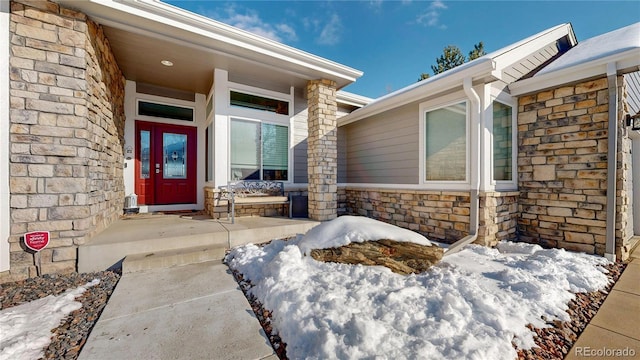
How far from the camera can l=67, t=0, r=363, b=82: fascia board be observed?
312 cm

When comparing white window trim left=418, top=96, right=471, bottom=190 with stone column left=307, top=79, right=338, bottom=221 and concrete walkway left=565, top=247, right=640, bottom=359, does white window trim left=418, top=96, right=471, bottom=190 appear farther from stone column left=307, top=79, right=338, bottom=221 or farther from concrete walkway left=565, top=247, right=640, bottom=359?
concrete walkway left=565, top=247, right=640, bottom=359

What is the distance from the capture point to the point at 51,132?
2.83 m

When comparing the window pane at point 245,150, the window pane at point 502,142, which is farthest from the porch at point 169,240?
the window pane at point 502,142

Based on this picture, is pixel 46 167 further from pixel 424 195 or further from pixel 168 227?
pixel 424 195

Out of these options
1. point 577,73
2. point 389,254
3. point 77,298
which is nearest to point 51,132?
point 77,298

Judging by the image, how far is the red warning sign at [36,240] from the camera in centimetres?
268

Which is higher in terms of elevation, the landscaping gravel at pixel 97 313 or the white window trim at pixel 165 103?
the white window trim at pixel 165 103

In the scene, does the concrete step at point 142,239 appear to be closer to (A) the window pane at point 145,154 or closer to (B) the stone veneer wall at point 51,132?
(B) the stone veneer wall at point 51,132

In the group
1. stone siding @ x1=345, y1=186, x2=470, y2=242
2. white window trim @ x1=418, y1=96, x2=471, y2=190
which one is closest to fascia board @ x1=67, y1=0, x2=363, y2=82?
white window trim @ x1=418, y1=96, x2=471, y2=190

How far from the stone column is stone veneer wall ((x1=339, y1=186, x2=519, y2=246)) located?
4.41 feet

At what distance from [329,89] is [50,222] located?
486cm

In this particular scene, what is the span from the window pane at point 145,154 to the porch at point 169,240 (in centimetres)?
156

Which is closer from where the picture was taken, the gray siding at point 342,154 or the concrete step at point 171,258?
the concrete step at point 171,258

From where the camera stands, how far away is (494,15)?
583 centimetres
